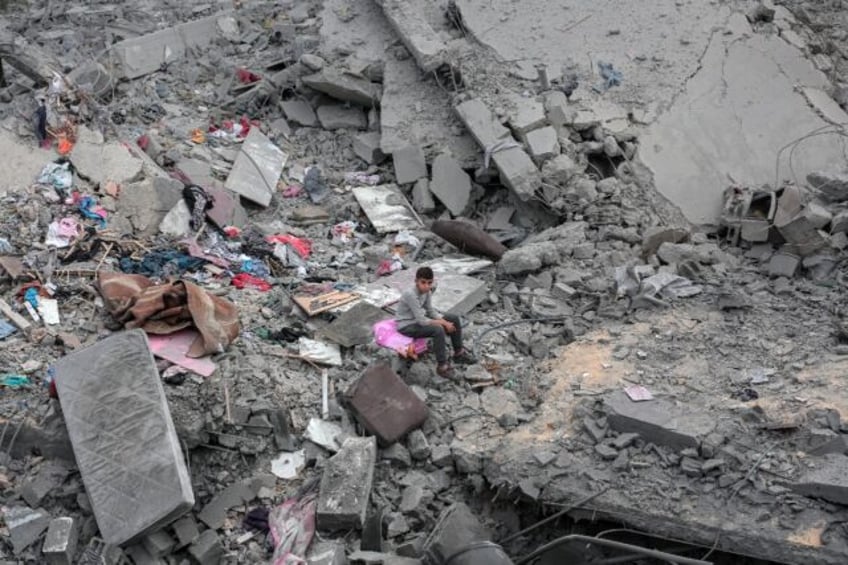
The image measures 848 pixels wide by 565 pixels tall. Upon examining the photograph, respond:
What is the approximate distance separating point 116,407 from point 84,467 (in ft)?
1.41

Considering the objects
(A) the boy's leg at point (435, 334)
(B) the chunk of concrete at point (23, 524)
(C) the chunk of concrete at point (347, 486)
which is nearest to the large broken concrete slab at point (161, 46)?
(A) the boy's leg at point (435, 334)

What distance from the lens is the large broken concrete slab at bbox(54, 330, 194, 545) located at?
520cm

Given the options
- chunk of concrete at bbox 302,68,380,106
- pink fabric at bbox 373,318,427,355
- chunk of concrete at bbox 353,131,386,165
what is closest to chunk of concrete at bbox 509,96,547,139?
chunk of concrete at bbox 353,131,386,165

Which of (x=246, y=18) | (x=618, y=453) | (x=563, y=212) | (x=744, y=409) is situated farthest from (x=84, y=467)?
(x=246, y=18)

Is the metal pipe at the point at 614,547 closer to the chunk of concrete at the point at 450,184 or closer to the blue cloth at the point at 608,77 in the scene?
the chunk of concrete at the point at 450,184

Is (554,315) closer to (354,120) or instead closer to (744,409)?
(744,409)

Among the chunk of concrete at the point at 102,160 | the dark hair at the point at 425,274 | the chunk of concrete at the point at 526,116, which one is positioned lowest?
the chunk of concrete at the point at 102,160

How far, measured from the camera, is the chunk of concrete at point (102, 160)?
8.34 meters

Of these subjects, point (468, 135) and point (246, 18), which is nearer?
point (468, 135)

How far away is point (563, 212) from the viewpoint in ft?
27.7

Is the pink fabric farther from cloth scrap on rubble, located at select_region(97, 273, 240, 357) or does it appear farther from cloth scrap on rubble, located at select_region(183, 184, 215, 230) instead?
cloth scrap on rubble, located at select_region(183, 184, 215, 230)

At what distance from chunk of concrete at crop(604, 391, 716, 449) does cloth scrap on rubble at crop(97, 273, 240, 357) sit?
9.26ft

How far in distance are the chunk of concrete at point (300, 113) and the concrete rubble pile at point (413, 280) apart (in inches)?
2.0

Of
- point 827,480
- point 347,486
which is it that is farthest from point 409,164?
point 827,480
